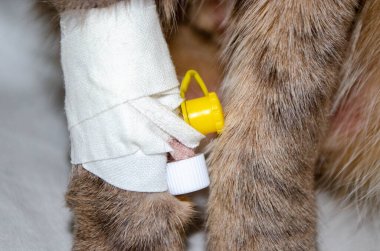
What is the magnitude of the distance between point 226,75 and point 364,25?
195 millimetres

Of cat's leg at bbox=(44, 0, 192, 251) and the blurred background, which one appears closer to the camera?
cat's leg at bbox=(44, 0, 192, 251)

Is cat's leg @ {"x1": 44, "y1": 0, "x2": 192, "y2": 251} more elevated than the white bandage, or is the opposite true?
the white bandage

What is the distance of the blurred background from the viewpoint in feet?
3.04

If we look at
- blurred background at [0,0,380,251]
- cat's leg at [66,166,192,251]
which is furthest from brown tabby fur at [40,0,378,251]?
blurred background at [0,0,380,251]

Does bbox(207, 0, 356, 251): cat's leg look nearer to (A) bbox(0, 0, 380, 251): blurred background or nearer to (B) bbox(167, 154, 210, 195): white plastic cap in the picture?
(B) bbox(167, 154, 210, 195): white plastic cap

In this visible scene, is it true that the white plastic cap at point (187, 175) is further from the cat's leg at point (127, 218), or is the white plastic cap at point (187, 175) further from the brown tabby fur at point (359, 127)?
the brown tabby fur at point (359, 127)

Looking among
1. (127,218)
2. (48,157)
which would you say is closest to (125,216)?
(127,218)

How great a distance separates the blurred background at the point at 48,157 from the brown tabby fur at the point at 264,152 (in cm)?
15

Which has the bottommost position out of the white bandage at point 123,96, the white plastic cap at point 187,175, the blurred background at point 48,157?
the blurred background at point 48,157

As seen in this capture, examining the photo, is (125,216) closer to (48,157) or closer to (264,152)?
(264,152)

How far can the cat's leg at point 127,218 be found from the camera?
28.8 inches

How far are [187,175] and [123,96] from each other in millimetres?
121

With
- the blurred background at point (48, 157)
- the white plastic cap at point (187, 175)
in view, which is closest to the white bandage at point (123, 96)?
the white plastic cap at point (187, 175)

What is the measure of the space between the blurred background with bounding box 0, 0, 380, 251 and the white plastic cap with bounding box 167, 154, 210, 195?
18 centimetres
